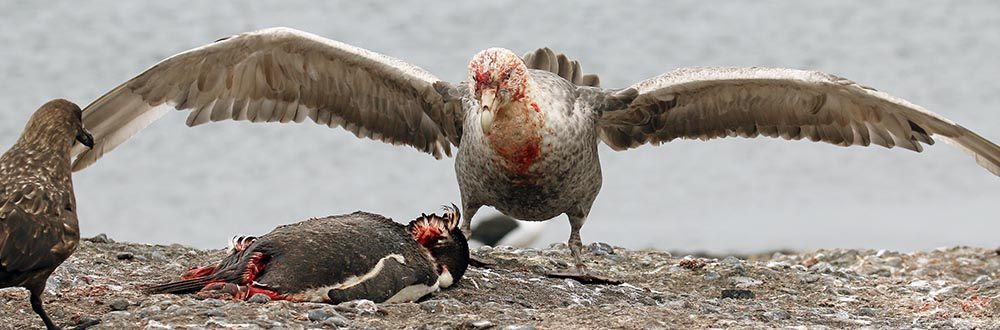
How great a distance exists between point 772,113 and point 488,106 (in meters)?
2.42

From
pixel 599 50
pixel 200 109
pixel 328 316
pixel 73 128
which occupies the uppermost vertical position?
pixel 599 50

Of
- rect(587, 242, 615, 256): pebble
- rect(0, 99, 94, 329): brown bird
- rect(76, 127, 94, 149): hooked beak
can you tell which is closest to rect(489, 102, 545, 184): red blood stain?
rect(587, 242, 615, 256): pebble

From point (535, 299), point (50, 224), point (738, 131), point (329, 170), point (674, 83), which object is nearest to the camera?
point (50, 224)

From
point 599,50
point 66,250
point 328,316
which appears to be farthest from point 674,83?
point 599,50

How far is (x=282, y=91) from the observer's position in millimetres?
9820

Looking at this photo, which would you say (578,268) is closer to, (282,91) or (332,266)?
(332,266)

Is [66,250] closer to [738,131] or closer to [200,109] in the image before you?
[200,109]

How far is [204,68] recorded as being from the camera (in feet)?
31.0

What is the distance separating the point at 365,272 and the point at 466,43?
505 inches

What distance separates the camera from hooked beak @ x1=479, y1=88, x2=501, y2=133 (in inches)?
317

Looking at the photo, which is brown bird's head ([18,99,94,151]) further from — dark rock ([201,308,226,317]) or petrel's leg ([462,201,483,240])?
petrel's leg ([462,201,483,240])

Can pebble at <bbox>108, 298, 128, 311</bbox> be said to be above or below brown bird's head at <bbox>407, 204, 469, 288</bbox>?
below

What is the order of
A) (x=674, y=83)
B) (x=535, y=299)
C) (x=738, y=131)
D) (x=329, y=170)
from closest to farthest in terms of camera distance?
(x=535, y=299)
(x=674, y=83)
(x=738, y=131)
(x=329, y=170)

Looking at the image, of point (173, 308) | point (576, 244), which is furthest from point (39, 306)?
point (576, 244)
